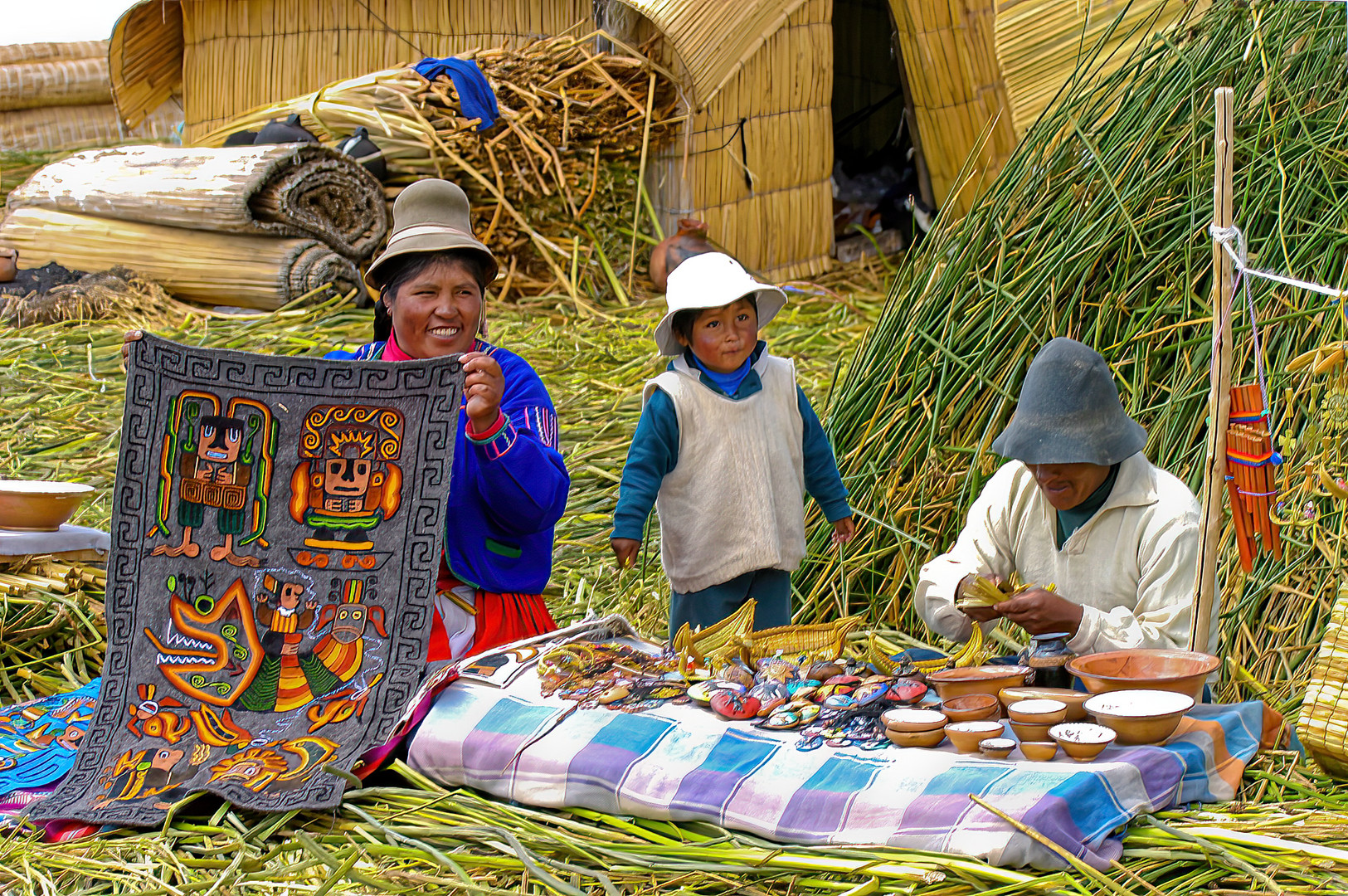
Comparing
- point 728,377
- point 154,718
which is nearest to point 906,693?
point 728,377

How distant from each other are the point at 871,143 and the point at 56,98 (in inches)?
287

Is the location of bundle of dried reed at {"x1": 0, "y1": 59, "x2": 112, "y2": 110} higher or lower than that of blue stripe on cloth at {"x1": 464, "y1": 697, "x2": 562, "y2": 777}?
higher

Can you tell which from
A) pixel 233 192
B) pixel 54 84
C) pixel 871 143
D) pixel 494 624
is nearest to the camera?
pixel 494 624

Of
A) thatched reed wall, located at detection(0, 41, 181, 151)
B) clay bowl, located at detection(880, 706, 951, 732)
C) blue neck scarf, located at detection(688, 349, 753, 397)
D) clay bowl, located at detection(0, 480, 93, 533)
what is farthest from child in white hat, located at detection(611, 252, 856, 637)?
thatched reed wall, located at detection(0, 41, 181, 151)

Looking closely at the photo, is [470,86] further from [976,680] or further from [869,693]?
[976,680]

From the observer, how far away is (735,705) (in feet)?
8.71

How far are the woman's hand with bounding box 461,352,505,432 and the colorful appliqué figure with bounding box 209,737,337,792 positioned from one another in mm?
744

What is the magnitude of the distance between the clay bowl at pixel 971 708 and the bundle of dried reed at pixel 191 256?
5.45 meters

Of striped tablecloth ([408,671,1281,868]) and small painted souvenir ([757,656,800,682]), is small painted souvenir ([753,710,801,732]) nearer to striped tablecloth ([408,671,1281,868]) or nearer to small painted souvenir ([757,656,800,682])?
striped tablecloth ([408,671,1281,868])

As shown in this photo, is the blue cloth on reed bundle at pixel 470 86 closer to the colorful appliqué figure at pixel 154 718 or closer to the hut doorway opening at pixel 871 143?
the hut doorway opening at pixel 871 143

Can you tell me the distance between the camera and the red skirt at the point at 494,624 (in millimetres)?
3146

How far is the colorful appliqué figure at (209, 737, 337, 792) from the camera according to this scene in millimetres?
2760

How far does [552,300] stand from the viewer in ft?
25.2

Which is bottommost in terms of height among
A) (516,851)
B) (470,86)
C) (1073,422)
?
(516,851)
